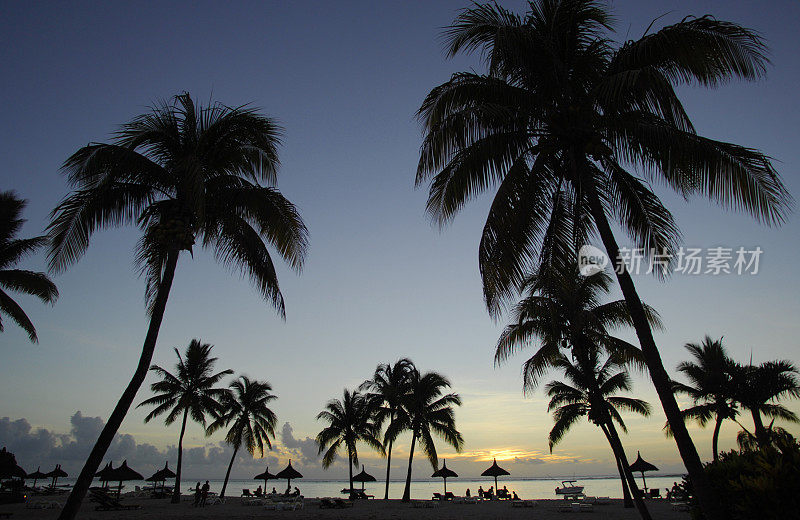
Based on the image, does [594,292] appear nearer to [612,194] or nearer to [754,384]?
[612,194]

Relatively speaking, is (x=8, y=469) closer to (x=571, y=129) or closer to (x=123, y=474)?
(x=123, y=474)

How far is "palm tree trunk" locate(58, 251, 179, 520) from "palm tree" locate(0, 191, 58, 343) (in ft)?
41.2

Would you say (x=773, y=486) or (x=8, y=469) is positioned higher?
(x=773, y=486)

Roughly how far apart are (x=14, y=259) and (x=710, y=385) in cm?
3396

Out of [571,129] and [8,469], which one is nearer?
[571,129]

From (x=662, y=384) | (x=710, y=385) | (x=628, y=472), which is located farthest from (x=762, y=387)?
(x=662, y=384)

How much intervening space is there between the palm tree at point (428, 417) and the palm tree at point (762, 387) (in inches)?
617

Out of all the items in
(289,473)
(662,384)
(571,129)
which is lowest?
(289,473)

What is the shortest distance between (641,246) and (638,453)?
1188 inches

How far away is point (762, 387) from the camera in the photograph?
82.4ft

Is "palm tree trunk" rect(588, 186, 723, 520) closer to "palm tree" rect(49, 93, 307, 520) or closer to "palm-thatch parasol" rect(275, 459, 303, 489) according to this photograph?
"palm tree" rect(49, 93, 307, 520)

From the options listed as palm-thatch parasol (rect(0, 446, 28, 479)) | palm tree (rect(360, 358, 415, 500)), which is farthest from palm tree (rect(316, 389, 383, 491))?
palm-thatch parasol (rect(0, 446, 28, 479))

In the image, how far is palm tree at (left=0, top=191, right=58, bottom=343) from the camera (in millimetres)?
17625

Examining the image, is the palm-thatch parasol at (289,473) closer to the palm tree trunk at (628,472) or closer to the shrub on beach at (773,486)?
the palm tree trunk at (628,472)
